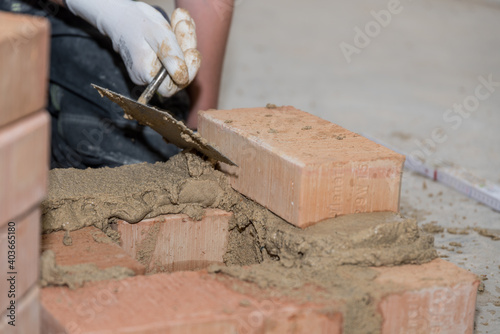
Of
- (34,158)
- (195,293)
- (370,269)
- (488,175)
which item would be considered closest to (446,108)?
(488,175)

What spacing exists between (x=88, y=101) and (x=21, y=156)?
1.86 metres

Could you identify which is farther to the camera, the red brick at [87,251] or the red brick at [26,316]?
the red brick at [87,251]

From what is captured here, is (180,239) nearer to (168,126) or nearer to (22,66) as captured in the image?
(168,126)

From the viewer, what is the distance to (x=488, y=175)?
3.47m

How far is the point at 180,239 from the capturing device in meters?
1.97

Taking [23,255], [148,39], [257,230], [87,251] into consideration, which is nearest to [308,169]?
[257,230]

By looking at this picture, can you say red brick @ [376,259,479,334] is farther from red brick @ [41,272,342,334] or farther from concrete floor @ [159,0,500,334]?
concrete floor @ [159,0,500,334]

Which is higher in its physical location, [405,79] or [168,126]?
[168,126]

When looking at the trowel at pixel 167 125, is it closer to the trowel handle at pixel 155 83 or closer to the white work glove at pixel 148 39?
the trowel handle at pixel 155 83

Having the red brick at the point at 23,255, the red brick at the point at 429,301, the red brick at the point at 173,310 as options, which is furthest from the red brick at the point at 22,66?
the red brick at the point at 429,301

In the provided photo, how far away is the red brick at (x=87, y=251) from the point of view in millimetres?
1610

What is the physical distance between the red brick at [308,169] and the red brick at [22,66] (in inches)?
30.8

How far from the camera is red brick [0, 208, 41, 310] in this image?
115 cm

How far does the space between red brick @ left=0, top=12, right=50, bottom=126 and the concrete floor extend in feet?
5.10
